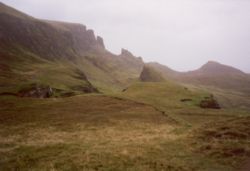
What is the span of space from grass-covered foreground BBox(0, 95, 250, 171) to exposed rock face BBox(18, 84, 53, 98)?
20.8m

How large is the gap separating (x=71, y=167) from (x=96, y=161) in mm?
2495

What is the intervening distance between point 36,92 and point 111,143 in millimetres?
55445

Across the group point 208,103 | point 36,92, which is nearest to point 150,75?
point 208,103

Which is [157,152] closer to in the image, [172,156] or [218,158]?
[172,156]

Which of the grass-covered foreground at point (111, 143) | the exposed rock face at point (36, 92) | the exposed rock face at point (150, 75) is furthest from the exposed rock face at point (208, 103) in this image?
the exposed rock face at point (150, 75)

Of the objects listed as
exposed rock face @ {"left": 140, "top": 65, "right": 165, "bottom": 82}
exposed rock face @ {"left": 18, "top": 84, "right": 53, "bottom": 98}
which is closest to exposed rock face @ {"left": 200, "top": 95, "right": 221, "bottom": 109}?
exposed rock face @ {"left": 18, "top": 84, "right": 53, "bottom": 98}

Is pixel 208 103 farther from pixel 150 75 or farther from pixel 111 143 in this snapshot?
pixel 150 75

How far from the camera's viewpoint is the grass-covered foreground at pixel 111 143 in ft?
70.6

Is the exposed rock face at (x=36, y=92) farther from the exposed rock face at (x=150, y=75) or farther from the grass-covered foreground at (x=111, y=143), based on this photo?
the exposed rock face at (x=150, y=75)

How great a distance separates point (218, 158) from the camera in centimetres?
2303

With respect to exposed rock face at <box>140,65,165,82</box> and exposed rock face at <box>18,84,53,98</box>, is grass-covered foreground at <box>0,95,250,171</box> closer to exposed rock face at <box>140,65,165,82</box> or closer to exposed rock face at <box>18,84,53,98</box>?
exposed rock face at <box>18,84,53,98</box>

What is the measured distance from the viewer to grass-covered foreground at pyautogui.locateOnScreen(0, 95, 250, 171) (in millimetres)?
21531

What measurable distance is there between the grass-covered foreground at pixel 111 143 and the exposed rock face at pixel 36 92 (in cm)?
2078

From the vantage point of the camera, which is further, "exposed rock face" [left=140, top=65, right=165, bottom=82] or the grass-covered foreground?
"exposed rock face" [left=140, top=65, right=165, bottom=82]
